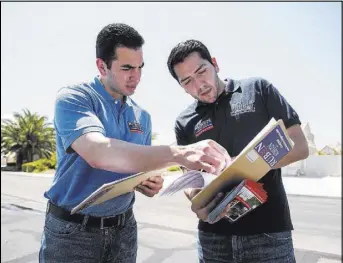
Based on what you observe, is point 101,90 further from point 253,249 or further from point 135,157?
point 253,249

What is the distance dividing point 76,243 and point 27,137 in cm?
Result: 3635

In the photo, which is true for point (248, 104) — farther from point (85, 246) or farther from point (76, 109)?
point (85, 246)

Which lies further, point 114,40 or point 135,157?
point 114,40

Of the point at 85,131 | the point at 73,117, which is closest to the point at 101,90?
the point at 73,117

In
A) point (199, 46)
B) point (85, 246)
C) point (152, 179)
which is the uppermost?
point (199, 46)

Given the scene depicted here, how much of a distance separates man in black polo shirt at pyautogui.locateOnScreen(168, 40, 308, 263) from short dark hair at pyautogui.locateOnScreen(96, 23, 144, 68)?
0.27m

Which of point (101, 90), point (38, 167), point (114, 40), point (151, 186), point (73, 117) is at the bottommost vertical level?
point (38, 167)

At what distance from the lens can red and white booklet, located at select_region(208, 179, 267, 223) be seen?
118cm

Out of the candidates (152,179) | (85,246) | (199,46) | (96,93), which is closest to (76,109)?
(96,93)

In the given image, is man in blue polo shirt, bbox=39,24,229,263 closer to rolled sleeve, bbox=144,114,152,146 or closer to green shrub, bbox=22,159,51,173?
rolled sleeve, bbox=144,114,152,146

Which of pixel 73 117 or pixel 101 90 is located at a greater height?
pixel 101 90

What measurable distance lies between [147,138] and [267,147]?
1.14 meters

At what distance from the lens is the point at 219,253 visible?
169 cm

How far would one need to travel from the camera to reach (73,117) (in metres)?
1.40
